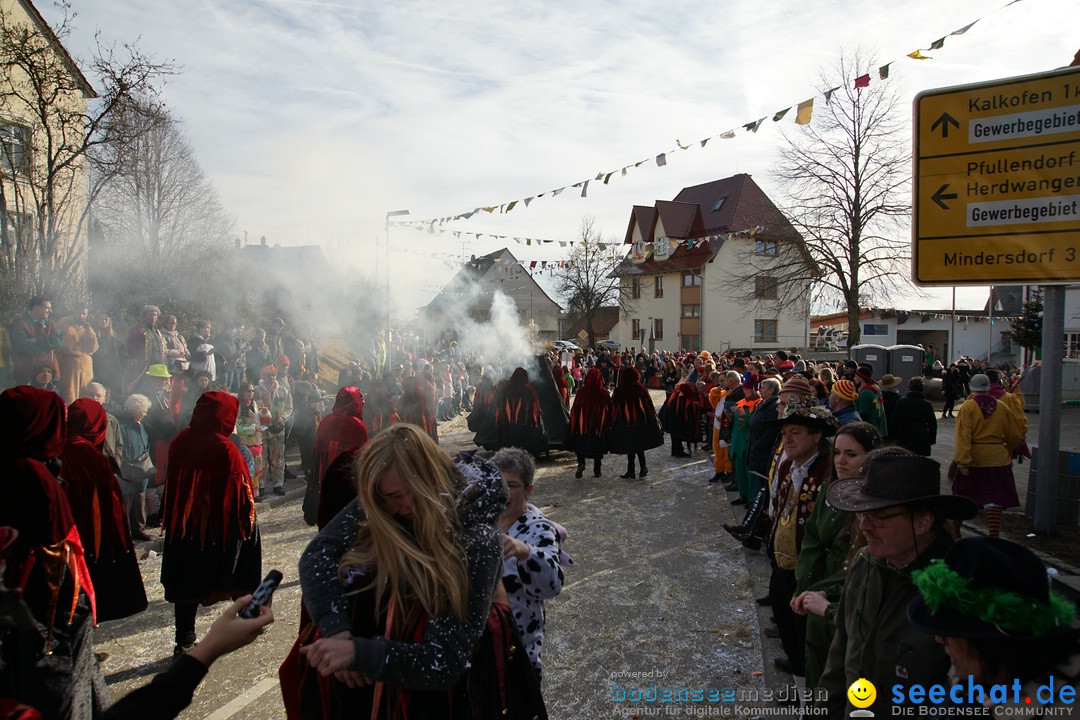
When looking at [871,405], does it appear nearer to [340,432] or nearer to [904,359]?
[340,432]

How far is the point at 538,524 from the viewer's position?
275 centimetres

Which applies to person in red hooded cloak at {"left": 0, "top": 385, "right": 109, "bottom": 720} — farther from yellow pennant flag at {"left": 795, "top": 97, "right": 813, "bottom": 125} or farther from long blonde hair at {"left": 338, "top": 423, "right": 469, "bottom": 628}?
yellow pennant flag at {"left": 795, "top": 97, "right": 813, "bottom": 125}

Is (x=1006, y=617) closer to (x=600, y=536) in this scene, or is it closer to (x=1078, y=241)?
(x=1078, y=241)

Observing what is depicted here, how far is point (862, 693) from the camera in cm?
218

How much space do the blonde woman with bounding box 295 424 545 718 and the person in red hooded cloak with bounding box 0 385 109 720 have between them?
3.81 feet

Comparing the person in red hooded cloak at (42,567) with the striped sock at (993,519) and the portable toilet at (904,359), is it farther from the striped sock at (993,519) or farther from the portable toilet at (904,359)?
the portable toilet at (904,359)

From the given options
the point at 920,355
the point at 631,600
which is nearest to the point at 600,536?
the point at 631,600

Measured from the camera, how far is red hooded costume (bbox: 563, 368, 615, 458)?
10.2 m

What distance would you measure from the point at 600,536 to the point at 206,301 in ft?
56.7

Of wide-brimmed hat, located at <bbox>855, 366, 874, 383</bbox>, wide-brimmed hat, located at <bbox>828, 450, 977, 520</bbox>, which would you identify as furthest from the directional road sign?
wide-brimmed hat, located at <bbox>855, 366, 874, 383</bbox>

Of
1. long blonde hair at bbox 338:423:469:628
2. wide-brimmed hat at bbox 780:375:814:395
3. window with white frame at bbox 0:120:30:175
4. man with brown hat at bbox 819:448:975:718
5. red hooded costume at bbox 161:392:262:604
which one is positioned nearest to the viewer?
long blonde hair at bbox 338:423:469:628

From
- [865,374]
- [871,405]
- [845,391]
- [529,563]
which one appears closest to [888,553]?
[529,563]

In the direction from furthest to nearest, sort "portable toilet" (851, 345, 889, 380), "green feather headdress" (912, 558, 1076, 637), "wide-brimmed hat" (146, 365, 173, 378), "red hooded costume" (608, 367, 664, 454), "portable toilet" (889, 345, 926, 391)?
"portable toilet" (851, 345, 889, 380)
"portable toilet" (889, 345, 926, 391)
"red hooded costume" (608, 367, 664, 454)
"wide-brimmed hat" (146, 365, 173, 378)
"green feather headdress" (912, 558, 1076, 637)

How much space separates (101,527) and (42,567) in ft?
5.53
